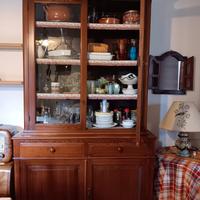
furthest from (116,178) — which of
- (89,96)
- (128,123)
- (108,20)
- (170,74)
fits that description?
(108,20)

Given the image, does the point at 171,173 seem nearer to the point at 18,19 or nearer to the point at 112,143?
the point at 112,143

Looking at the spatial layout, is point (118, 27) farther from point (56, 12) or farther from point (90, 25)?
point (56, 12)

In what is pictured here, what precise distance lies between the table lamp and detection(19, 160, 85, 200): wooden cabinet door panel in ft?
2.71

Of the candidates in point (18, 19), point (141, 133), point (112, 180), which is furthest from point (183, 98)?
point (18, 19)

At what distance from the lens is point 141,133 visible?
190 centimetres

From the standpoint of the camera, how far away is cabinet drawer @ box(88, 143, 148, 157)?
1836 mm

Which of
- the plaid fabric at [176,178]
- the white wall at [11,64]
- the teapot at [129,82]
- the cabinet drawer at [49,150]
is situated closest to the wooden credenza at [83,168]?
the cabinet drawer at [49,150]

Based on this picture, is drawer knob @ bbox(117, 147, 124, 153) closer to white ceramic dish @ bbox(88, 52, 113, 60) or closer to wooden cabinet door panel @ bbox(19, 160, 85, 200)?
wooden cabinet door panel @ bbox(19, 160, 85, 200)

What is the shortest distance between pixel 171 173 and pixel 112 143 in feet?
1.82

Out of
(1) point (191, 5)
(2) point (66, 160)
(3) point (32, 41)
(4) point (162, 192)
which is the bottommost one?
(4) point (162, 192)

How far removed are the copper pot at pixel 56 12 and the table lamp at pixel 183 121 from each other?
3.88ft

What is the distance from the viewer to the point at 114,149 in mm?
1848

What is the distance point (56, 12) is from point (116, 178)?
1.36 m

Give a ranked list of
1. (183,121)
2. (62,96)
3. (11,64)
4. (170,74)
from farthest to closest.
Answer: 1. (170,74)
2. (11,64)
3. (183,121)
4. (62,96)
